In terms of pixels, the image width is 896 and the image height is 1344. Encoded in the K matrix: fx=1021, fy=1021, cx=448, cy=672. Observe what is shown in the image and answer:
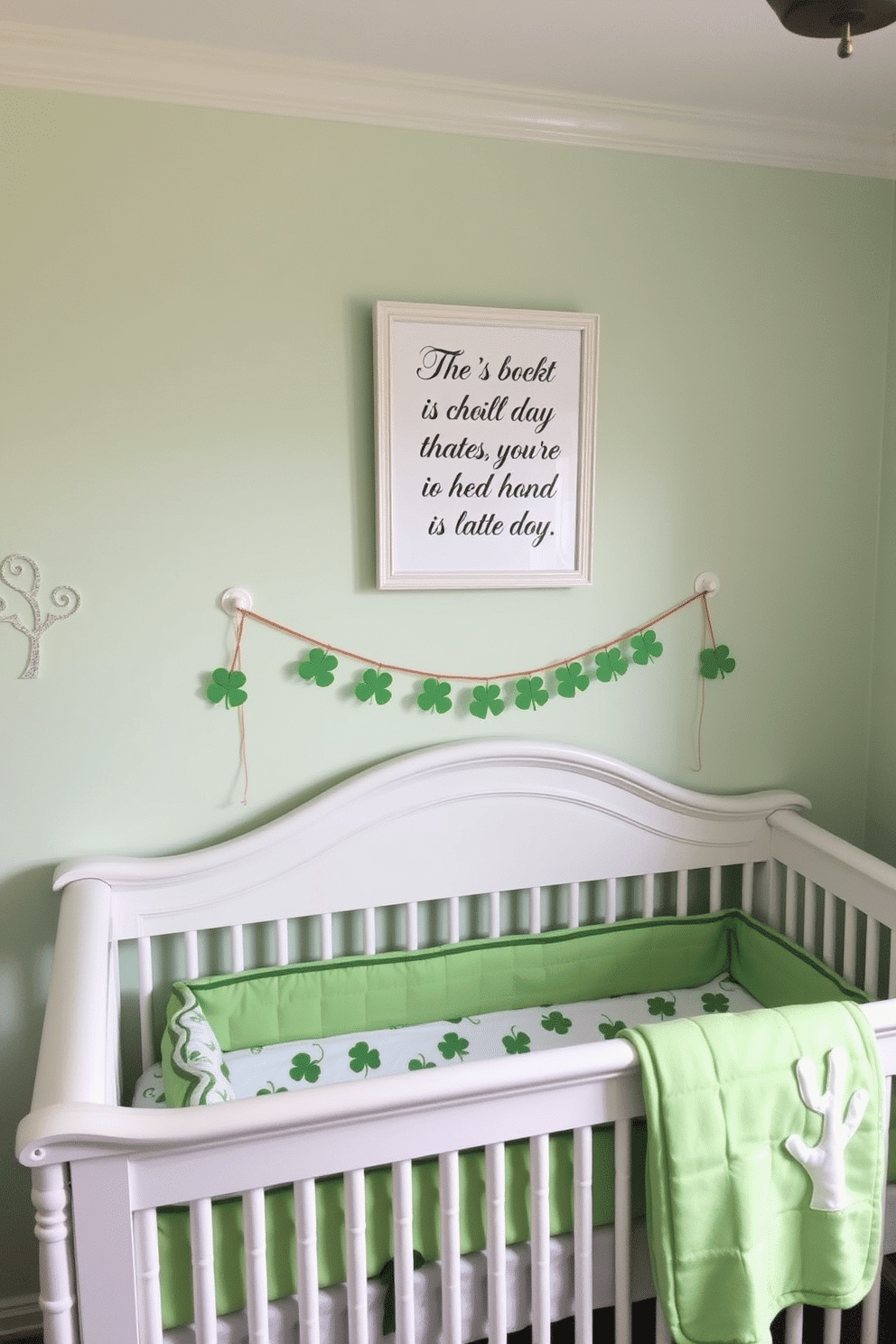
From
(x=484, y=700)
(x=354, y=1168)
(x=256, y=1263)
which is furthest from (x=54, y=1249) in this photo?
(x=484, y=700)

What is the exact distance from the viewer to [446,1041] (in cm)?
191

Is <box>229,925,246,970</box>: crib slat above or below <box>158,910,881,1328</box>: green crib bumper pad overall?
above

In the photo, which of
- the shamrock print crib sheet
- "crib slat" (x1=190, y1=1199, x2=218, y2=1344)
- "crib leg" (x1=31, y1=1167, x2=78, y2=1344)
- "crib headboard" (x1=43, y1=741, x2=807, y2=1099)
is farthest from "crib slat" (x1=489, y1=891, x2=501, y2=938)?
"crib leg" (x1=31, y1=1167, x2=78, y2=1344)

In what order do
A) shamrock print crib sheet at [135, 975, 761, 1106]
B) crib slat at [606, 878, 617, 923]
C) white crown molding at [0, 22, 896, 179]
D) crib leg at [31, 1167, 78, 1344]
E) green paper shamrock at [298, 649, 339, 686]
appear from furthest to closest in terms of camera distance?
crib slat at [606, 878, 617, 923], green paper shamrock at [298, 649, 339, 686], shamrock print crib sheet at [135, 975, 761, 1106], white crown molding at [0, 22, 896, 179], crib leg at [31, 1167, 78, 1344]

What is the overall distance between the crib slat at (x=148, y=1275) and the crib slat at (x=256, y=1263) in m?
0.10

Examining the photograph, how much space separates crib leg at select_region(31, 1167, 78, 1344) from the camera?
1.10 meters

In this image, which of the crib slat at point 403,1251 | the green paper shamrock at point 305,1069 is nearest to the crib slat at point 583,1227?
the crib slat at point 403,1251

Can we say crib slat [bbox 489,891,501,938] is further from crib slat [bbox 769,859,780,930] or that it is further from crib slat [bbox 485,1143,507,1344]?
crib slat [bbox 485,1143,507,1344]

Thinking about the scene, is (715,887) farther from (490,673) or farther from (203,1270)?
(203,1270)

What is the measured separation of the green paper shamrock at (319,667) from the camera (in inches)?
75.0

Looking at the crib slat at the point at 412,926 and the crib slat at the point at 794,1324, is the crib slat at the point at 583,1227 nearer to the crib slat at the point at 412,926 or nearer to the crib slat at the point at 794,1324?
the crib slat at the point at 794,1324

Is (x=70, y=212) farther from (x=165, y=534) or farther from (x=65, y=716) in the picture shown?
(x=65, y=716)

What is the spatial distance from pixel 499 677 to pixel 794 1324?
1.15 m

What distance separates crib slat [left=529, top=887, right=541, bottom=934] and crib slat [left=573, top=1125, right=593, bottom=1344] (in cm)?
73
